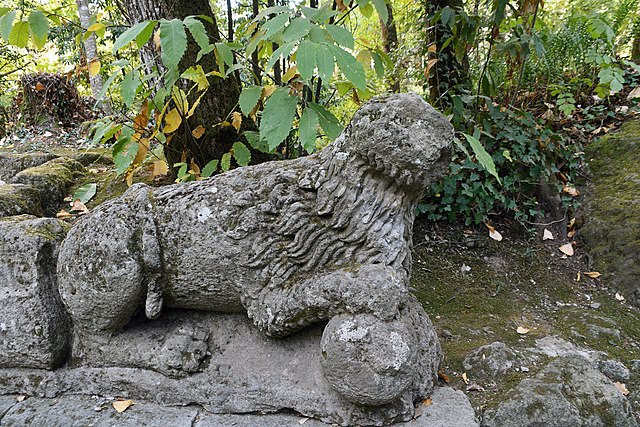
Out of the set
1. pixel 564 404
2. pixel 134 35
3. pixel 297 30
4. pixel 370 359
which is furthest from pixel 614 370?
pixel 134 35

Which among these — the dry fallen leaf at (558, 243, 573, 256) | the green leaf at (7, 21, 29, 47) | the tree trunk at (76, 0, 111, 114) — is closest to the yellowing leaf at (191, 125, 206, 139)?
the green leaf at (7, 21, 29, 47)

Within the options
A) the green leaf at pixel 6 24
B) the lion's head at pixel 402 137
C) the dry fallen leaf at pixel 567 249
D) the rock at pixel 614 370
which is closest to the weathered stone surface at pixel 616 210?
the dry fallen leaf at pixel 567 249

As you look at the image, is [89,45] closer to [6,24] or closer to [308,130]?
[6,24]

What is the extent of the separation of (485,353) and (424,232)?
4.28 ft

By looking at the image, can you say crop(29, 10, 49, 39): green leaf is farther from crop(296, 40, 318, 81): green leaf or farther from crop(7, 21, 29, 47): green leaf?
crop(296, 40, 318, 81): green leaf

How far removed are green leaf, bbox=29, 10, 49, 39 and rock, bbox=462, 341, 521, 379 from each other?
7.48 feet

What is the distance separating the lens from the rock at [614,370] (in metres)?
1.99

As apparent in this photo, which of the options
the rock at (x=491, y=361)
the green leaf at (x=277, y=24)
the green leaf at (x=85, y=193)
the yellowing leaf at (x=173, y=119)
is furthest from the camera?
the green leaf at (x=85, y=193)

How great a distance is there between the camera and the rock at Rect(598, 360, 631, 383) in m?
1.99

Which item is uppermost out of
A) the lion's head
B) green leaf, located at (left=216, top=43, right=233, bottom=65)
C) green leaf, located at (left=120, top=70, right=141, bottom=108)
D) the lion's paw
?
green leaf, located at (left=216, top=43, right=233, bottom=65)

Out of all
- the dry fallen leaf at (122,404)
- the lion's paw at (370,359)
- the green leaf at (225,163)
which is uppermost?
the green leaf at (225,163)

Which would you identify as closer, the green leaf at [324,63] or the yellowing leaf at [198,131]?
the green leaf at [324,63]

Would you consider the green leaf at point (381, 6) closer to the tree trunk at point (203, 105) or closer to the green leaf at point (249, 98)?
the green leaf at point (249, 98)

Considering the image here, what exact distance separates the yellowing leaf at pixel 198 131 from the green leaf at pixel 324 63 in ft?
5.69
